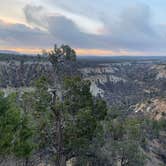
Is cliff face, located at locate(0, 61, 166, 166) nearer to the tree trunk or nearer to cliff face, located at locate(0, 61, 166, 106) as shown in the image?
cliff face, located at locate(0, 61, 166, 106)

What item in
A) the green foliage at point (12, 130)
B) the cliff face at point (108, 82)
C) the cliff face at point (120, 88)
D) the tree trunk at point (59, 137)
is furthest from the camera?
the cliff face at point (108, 82)

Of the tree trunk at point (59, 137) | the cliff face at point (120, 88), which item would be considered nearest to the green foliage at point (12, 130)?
the tree trunk at point (59, 137)

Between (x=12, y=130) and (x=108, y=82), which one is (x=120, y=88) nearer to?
(x=108, y=82)

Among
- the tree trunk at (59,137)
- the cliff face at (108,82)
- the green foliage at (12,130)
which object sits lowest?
the cliff face at (108,82)

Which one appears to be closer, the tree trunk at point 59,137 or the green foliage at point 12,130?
the green foliage at point 12,130

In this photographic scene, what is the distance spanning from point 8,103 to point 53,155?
8.86m

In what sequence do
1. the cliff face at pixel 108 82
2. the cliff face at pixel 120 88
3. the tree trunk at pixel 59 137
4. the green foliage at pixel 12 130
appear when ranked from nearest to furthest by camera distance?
the green foliage at pixel 12 130 < the tree trunk at pixel 59 137 < the cliff face at pixel 120 88 < the cliff face at pixel 108 82

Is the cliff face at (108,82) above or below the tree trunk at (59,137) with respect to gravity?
below

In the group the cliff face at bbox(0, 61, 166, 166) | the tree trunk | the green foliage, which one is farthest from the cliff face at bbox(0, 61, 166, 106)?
the green foliage

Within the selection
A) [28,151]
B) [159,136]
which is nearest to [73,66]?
[28,151]

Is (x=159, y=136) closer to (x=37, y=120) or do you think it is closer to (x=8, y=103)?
(x=37, y=120)

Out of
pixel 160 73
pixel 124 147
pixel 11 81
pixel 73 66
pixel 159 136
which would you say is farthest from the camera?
pixel 160 73

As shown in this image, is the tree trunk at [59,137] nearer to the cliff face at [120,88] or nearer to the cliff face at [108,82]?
the cliff face at [120,88]

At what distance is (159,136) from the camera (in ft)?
201
